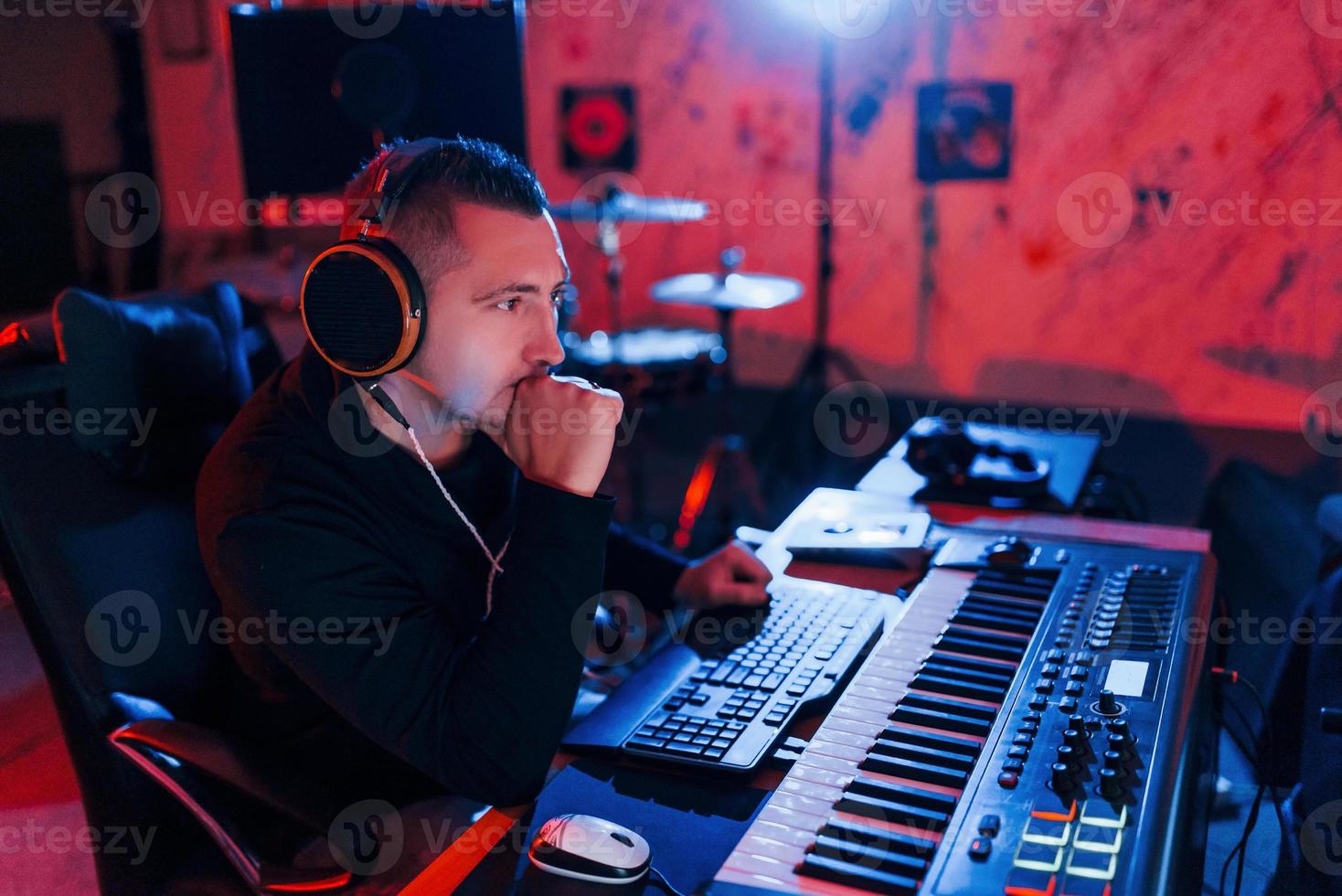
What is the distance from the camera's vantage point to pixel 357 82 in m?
2.23

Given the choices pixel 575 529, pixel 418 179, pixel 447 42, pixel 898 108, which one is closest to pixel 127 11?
pixel 447 42

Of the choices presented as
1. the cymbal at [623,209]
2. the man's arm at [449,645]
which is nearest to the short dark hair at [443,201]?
the man's arm at [449,645]

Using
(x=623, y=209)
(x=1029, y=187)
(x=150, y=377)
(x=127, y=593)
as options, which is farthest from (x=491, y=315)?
(x=1029, y=187)

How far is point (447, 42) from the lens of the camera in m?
2.25

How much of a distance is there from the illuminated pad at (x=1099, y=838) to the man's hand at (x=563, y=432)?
548 mm

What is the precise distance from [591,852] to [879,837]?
0.24 m

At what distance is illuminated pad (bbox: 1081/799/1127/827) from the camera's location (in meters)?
0.86

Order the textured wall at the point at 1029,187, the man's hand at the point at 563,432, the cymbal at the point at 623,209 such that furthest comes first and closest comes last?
the cymbal at the point at 623,209 → the textured wall at the point at 1029,187 → the man's hand at the point at 563,432

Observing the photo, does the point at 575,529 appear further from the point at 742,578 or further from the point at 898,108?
the point at 898,108

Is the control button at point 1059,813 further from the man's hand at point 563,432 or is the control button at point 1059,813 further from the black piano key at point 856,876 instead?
the man's hand at point 563,432

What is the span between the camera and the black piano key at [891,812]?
89cm

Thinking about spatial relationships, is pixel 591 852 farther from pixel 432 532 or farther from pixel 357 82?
pixel 357 82

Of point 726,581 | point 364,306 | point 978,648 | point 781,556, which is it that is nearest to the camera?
point 364,306

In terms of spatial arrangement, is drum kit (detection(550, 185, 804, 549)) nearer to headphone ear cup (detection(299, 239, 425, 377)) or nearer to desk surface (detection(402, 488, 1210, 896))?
Answer: desk surface (detection(402, 488, 1210, 896))
